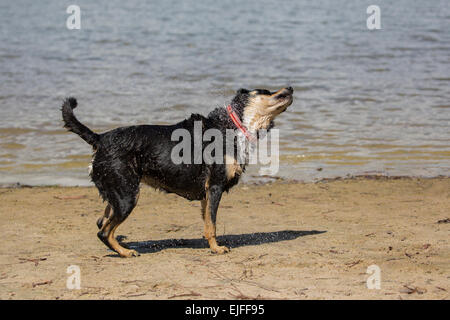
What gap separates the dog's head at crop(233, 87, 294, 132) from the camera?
6.02m

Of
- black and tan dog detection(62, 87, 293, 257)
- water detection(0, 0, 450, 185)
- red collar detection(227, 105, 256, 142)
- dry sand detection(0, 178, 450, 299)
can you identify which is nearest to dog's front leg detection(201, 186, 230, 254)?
black and tan dog detection(62, 87, 293, 257)

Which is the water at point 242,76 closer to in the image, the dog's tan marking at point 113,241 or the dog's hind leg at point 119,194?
the dog's hind leg at point 119,194

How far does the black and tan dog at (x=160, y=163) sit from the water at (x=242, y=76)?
1.97 ft

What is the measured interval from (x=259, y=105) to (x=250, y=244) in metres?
1.35

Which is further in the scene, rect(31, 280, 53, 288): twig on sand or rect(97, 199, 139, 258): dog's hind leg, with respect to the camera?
rect(97, 199, 139, 258): dog's hind leg

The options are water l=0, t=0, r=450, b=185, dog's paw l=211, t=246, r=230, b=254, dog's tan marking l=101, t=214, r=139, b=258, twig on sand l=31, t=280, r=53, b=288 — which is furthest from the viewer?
water l=0, t=0, r=450, b=185

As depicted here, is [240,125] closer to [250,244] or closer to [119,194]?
[250,244]

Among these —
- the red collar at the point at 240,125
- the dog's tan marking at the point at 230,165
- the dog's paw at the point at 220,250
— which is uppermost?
the red collar at the point at 240,125

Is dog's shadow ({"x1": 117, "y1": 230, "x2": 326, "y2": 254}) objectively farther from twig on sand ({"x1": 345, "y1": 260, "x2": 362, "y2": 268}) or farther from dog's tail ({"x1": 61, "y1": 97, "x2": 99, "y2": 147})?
dog's tail ({"x1": 61, "y1": 97, "x2": 99, "y2": 147})

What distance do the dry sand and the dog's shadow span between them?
0.03 feet

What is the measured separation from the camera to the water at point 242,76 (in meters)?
9.91

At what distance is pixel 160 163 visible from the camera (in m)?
5.70

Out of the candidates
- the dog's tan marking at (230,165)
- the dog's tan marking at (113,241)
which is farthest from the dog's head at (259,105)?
the dog's tan marking at (113,241)

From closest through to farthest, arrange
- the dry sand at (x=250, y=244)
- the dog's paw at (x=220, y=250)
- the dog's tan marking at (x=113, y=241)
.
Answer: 1. the dry sand at (x=250, y=244)
2. the dog's tan marking at (x=113, y=241)
3. the dog's paw at (x=220, y=250)
